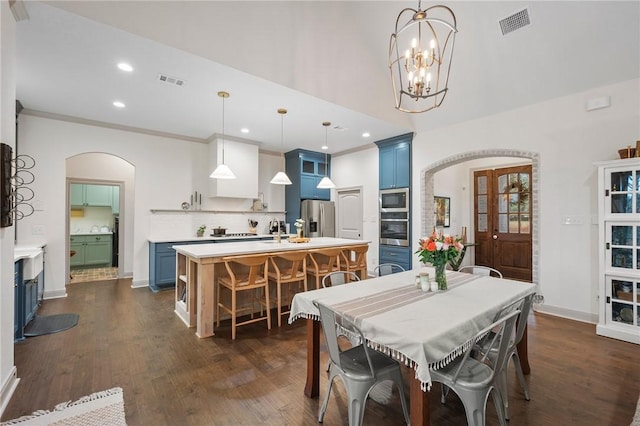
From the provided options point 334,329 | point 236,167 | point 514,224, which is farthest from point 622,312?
point 236,167

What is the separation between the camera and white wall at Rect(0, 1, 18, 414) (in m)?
2.02

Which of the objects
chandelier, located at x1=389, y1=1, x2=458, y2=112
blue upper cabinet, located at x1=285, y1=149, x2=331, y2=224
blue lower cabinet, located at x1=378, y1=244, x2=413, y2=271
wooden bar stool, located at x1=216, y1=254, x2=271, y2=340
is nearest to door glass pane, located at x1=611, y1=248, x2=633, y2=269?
chandelier, located at x1=389, y1=1, x2=458, y2=112

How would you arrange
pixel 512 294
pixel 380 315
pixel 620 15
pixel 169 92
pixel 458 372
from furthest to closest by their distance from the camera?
pixel 169 92, pixel 620 15, pixel 512 294, pixel 380 315, pixel 458 372

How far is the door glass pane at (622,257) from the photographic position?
3205 mm

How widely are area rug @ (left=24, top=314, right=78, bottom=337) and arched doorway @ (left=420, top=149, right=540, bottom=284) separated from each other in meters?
5.32

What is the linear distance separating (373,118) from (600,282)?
3607 mm

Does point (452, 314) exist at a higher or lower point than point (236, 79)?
lower

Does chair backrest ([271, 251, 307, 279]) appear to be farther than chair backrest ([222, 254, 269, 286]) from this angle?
Yes

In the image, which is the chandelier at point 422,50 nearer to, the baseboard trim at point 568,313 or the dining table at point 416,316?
the dining table at point 416,316

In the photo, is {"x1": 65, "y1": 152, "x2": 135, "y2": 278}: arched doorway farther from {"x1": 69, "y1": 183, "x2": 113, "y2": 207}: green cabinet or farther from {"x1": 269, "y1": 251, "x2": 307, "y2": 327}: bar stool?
{"x1": 269, "y1": 251, "x2": 307, "y2": 327}: bar stool

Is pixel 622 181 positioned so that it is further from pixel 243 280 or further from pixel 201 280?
pixel 201 280

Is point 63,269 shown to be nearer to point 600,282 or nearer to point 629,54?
point 600,282

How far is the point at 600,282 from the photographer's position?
3338mm

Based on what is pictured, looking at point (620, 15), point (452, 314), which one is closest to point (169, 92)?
point (452, 314)
